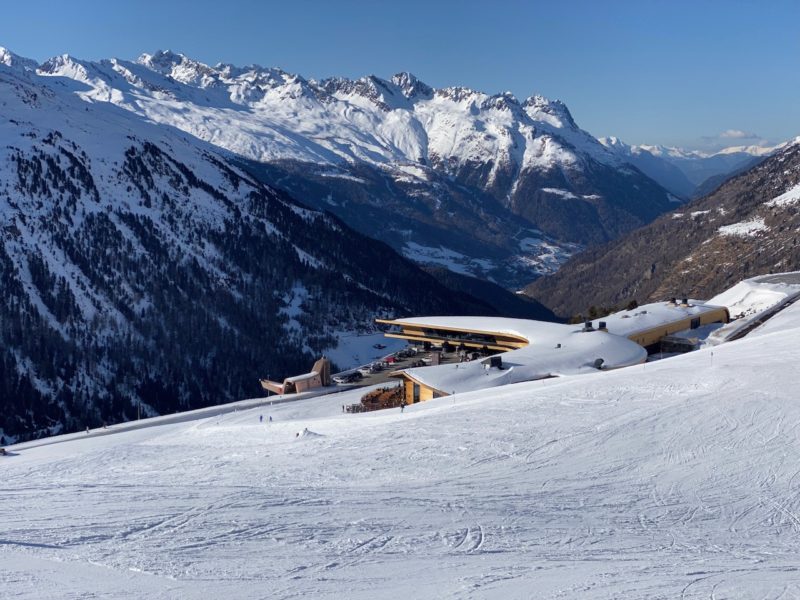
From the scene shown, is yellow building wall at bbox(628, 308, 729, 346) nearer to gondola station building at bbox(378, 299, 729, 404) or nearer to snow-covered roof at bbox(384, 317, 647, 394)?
gondola station building at bbox(378, 299, 729, 404)

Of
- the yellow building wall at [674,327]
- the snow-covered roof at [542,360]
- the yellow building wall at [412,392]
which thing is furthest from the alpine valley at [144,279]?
the yellow building wall at [674,327]

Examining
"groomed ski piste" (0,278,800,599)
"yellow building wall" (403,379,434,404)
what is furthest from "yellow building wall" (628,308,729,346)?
"groomed ski piste" (0,278,800,599)

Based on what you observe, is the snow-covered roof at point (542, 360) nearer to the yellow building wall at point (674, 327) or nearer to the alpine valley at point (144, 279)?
the yellow building wall at point (674, 327)

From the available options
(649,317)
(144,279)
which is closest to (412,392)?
(649,317)

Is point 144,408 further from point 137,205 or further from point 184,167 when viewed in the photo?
point 184,167

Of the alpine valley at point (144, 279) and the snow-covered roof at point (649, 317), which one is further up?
the alpine valley at point (144, 279)

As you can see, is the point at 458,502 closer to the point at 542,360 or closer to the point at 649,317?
the point at 542,360
